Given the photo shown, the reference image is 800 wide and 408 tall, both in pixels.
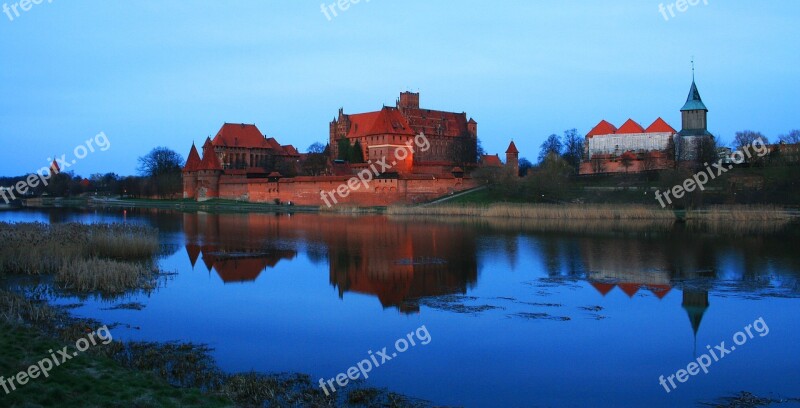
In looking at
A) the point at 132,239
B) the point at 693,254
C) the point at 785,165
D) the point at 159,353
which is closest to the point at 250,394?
the point at 159,353

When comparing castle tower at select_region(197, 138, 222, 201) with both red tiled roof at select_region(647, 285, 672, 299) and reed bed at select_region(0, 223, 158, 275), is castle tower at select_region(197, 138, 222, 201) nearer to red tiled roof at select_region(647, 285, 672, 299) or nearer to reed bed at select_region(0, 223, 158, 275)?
reed bed at select_region(0, 223, 158, 275)

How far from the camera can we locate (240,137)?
52062 mm

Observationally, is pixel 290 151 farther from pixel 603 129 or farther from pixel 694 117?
pixel 694 117

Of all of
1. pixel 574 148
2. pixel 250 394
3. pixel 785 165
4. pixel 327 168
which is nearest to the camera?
pixel 250 394

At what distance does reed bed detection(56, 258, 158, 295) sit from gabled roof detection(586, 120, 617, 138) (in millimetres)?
46032

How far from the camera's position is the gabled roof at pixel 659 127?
50.1m

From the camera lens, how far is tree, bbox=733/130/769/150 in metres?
45.7

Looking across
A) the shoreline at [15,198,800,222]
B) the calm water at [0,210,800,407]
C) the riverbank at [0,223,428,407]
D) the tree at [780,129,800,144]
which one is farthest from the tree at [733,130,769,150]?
the riverbank at [0,223,428,407]

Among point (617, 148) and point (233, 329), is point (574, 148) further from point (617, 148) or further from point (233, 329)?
point (233, 329)

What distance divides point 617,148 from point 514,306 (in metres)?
44.4

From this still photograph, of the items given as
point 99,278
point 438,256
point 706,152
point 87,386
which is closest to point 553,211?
point 438,256

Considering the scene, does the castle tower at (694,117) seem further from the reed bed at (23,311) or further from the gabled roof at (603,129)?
the reed bed at (23,311)

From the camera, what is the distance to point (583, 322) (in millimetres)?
8703

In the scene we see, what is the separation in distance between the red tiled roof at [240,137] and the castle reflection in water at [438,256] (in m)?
28.0
